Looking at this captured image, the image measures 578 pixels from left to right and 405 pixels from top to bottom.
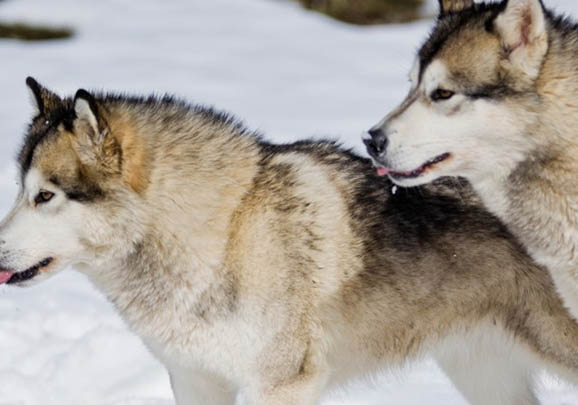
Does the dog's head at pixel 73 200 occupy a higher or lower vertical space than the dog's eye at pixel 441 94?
lower

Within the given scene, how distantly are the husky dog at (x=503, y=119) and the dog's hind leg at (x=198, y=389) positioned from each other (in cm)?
123

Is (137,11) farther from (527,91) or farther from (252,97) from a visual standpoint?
(527,91)

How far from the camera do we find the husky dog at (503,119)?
3979 mm

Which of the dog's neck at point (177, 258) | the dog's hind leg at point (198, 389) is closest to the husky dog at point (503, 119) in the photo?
the dog's neck at point (177, 258)

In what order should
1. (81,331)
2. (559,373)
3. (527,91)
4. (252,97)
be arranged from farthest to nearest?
(252,97)
(81,331)
(559,373)
(527,91)

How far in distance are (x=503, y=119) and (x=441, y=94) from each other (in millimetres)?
259

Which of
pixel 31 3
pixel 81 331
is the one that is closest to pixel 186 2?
pixel 31 3

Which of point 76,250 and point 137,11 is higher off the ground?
point 76,250

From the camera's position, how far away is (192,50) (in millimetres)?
13516

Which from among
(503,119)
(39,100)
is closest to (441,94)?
(503,119)

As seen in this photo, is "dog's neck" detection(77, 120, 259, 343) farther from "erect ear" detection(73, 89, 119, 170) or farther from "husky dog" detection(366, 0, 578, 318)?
"husky dog" detection(366, 0, 578, 318)

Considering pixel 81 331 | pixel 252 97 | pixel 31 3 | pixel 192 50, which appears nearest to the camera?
pixel 81 331

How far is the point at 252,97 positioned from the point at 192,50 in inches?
93.6

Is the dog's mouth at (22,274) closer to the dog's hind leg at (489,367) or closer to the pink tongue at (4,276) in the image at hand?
the pink tongue at (4,276)
